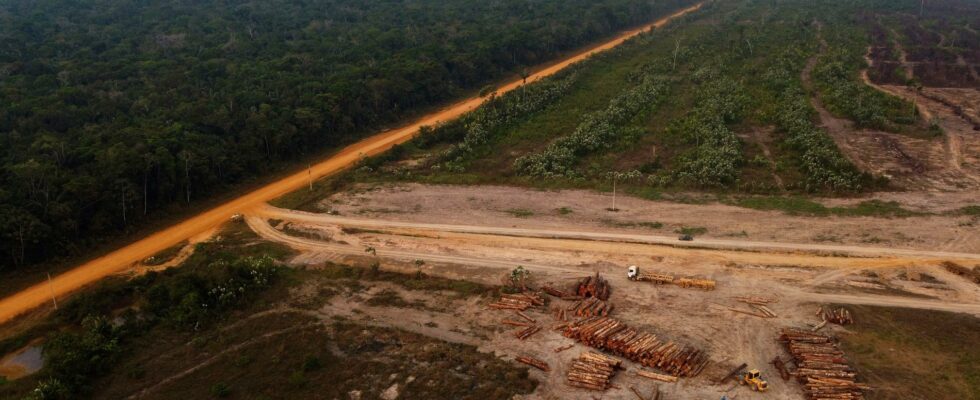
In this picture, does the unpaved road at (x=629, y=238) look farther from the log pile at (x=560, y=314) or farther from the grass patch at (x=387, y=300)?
the log pile at (x=560, y=314)

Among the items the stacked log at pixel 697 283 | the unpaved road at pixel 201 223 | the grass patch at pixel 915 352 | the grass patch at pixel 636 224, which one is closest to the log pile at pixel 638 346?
the stacked log at pixel 697 283

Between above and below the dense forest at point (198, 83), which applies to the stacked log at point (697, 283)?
below

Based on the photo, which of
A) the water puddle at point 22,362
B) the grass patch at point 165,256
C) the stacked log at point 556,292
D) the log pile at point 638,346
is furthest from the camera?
the grass patch at point 165,256

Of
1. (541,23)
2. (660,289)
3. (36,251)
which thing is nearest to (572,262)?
(660,289)

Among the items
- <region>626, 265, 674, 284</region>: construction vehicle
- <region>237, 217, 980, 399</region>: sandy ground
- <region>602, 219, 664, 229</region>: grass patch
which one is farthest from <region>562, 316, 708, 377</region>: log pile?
<region>602, 219, 664, 229</region>: grass patch

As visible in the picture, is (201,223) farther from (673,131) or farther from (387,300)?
(673,131)

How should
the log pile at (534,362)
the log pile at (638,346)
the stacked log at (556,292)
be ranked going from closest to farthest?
the log pile at (638,346), the log pile at (534,362), the stacked log at (556,292)

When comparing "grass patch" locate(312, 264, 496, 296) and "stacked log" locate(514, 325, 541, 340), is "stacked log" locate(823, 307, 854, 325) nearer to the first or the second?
"stacked log" locate(514, 325, 541, 340)
